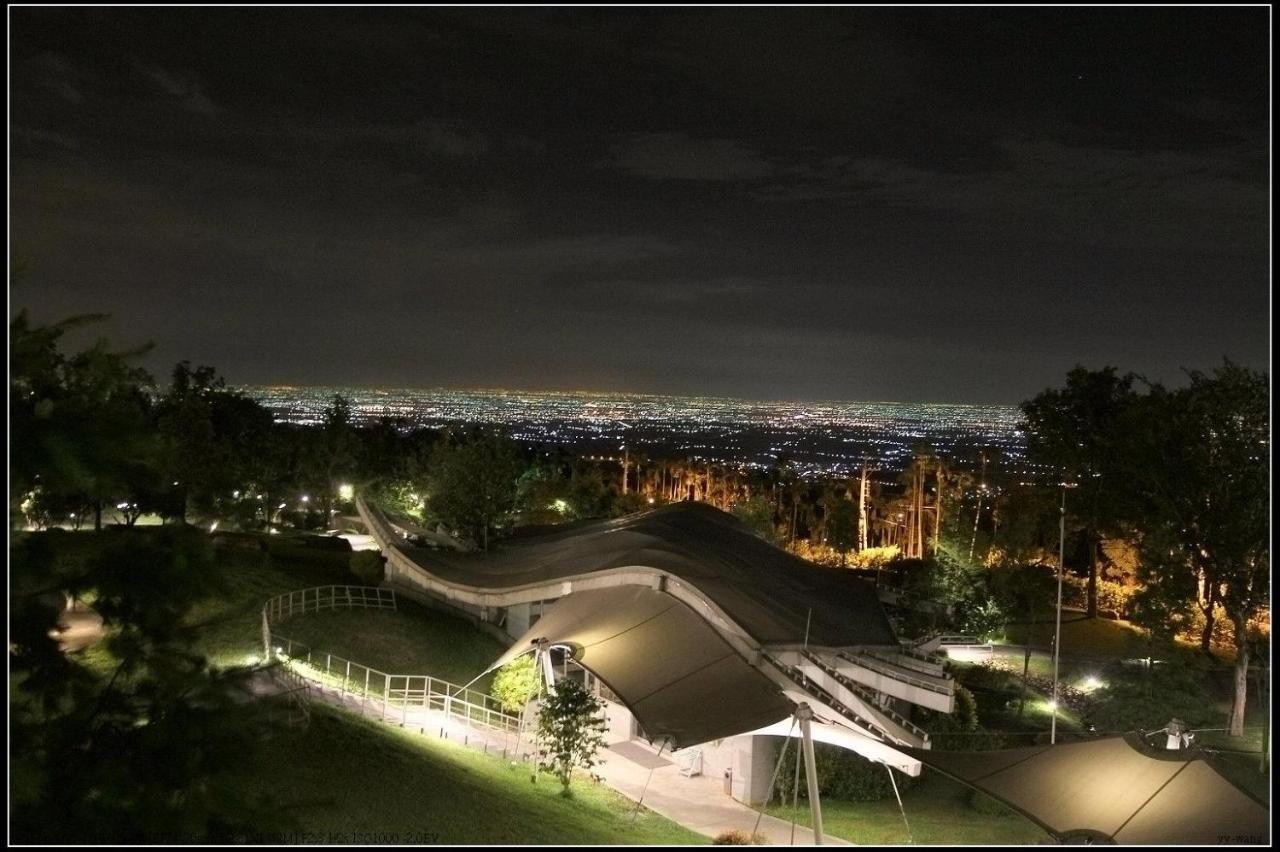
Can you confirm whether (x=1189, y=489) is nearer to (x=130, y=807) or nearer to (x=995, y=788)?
(x=995, y=788)

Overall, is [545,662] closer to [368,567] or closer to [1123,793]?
[1123,793]

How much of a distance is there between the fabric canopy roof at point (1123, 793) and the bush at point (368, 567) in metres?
27.6

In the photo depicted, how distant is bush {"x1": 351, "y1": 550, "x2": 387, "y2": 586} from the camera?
40875mm

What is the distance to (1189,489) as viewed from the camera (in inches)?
1268

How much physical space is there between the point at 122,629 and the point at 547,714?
52.2 ft

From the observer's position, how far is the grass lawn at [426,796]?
15.4 metres

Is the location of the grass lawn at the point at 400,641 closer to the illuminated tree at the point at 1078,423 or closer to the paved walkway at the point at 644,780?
the paved walkway at the point at 644,780

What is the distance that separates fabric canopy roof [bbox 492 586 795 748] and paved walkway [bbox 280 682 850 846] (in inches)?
70.7

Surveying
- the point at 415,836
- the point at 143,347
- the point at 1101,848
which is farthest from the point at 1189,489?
the point at 143,347

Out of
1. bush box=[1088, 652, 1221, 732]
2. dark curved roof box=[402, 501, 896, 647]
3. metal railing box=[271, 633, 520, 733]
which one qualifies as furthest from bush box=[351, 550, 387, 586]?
bush box=[1088, 652, 1221, 732]

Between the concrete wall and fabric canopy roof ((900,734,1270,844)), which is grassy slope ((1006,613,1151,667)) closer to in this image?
the concrete wall

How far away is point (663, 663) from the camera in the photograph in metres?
23.5

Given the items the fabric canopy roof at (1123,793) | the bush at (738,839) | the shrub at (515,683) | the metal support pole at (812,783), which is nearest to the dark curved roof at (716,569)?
the shrub at (515,683)

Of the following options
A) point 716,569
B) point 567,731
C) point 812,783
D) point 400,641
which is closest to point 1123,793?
point 812,783
